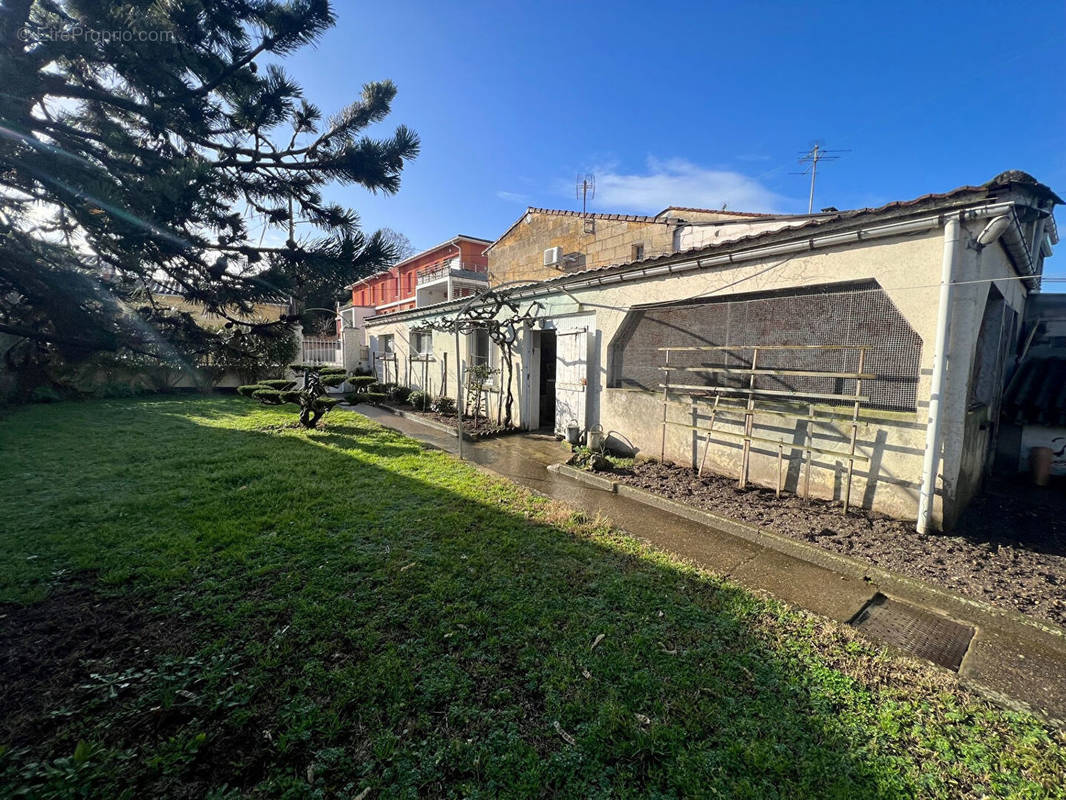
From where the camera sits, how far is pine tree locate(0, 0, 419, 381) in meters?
1.76

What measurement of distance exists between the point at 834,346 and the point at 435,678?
4.72 m

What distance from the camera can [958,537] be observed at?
371 cm

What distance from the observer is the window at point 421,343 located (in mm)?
12464

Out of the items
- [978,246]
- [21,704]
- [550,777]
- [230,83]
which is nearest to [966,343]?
[978,246]

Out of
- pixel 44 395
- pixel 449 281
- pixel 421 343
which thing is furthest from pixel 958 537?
pixel 449 281

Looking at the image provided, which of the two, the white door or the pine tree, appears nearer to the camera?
the pine tree

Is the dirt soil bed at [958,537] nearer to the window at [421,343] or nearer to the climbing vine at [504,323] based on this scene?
the climbing vine at [504,323]

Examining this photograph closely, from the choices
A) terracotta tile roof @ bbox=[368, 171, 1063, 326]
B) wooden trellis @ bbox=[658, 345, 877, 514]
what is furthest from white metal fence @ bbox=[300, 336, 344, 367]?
terracotta tile roof @ bbox=[368, 171, 1063, 326]

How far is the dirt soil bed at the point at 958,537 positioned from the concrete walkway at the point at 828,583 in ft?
0.46

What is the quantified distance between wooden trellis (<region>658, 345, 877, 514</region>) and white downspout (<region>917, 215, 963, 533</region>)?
47 centimetres

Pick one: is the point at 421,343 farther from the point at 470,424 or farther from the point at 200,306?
the point at 200,306

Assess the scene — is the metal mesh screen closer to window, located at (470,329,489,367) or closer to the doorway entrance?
the doorway entrance

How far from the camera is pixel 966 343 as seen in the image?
11.8 feet

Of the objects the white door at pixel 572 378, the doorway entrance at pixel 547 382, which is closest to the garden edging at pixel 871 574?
the white door at pixel 572 378
